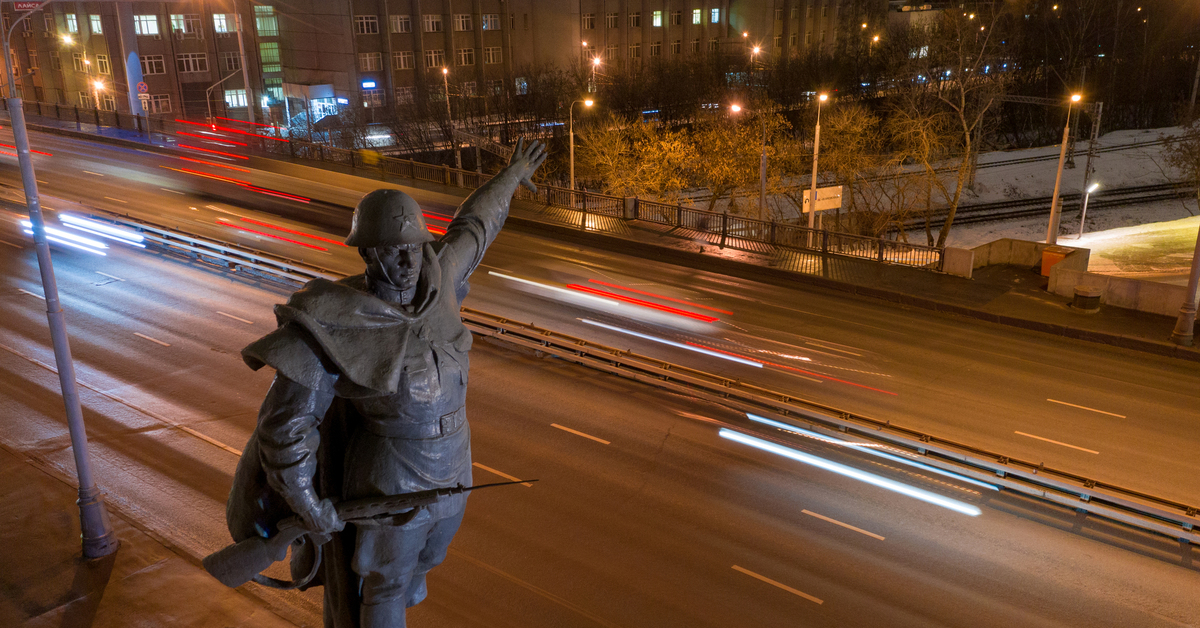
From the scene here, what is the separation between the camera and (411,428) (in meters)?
4.41

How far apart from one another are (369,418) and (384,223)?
108 centimetres

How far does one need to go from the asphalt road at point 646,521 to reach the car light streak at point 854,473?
18cm

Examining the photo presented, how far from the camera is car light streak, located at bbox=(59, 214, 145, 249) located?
28.5 metres

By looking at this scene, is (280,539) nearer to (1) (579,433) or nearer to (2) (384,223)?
(2) (384,223)

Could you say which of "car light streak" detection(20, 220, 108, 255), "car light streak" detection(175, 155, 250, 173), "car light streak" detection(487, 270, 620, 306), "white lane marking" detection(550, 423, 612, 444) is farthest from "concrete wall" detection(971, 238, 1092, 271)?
"car light streak" detection(175, 155, 250, 173)

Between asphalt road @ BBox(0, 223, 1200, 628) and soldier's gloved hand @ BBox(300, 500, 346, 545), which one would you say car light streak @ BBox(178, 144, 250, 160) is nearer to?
asphalt road @ BBox(0, 223, 1200, 628)

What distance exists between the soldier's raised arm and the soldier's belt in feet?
2.94

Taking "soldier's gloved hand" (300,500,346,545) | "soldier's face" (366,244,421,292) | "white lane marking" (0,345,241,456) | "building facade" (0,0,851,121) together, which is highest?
"building facade" (0,0,851,121)

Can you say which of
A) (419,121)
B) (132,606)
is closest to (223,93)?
(419,121)

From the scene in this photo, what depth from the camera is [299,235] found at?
30250 millimetres

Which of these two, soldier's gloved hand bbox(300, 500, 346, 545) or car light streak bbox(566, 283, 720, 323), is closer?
soldier's gloved hand bbox(300, 500, 346, 545)

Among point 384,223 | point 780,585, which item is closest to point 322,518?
point 384,223

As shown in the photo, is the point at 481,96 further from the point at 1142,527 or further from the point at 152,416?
the point at 1142,527

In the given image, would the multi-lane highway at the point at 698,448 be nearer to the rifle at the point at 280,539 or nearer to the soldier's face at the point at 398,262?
the rifle at the point at 280,539
